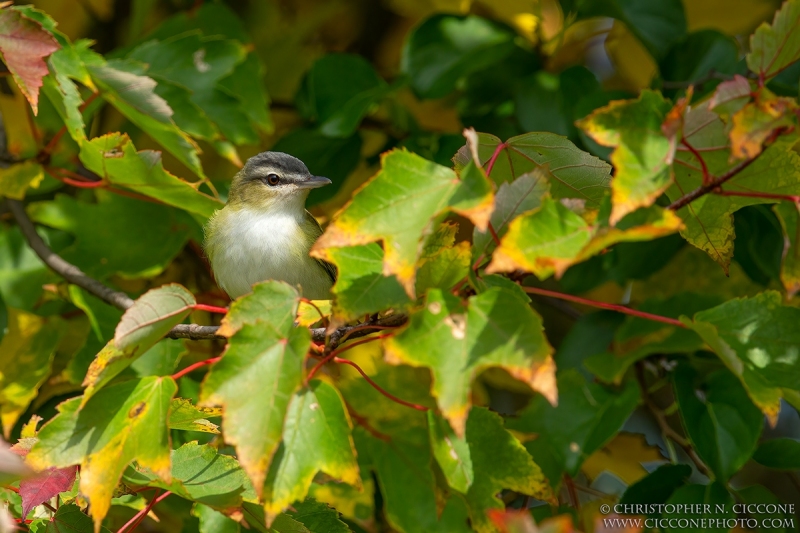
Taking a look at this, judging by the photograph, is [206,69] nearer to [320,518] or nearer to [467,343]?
[320,518]

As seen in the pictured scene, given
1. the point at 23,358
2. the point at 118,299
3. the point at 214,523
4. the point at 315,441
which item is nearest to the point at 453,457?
the point at 315,441

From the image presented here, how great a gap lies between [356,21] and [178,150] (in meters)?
2.29

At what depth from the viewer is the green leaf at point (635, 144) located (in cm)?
149

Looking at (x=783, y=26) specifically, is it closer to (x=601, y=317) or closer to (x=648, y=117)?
(x=648, y=117)

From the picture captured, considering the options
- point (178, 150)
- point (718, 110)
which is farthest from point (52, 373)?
point (718, 110)

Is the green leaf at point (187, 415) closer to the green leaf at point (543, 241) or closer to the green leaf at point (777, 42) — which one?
the green leaf at point (543, 241)

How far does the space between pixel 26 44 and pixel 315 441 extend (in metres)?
1.34

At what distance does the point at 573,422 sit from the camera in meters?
2.79

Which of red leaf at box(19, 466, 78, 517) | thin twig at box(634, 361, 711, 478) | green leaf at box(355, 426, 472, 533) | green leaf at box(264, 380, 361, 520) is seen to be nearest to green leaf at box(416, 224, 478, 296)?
green leaf at box(264, 380, 361, 520)

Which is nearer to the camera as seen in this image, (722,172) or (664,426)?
(722,172)

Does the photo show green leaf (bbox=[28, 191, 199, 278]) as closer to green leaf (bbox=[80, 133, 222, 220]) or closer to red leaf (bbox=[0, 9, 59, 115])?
green leaf (bbox=[80, 133, 222, 220])

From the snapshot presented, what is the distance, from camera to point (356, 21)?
4750 millimetres

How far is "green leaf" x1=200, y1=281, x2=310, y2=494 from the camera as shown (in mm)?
1560

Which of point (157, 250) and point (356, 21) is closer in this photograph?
point (157, 250)
